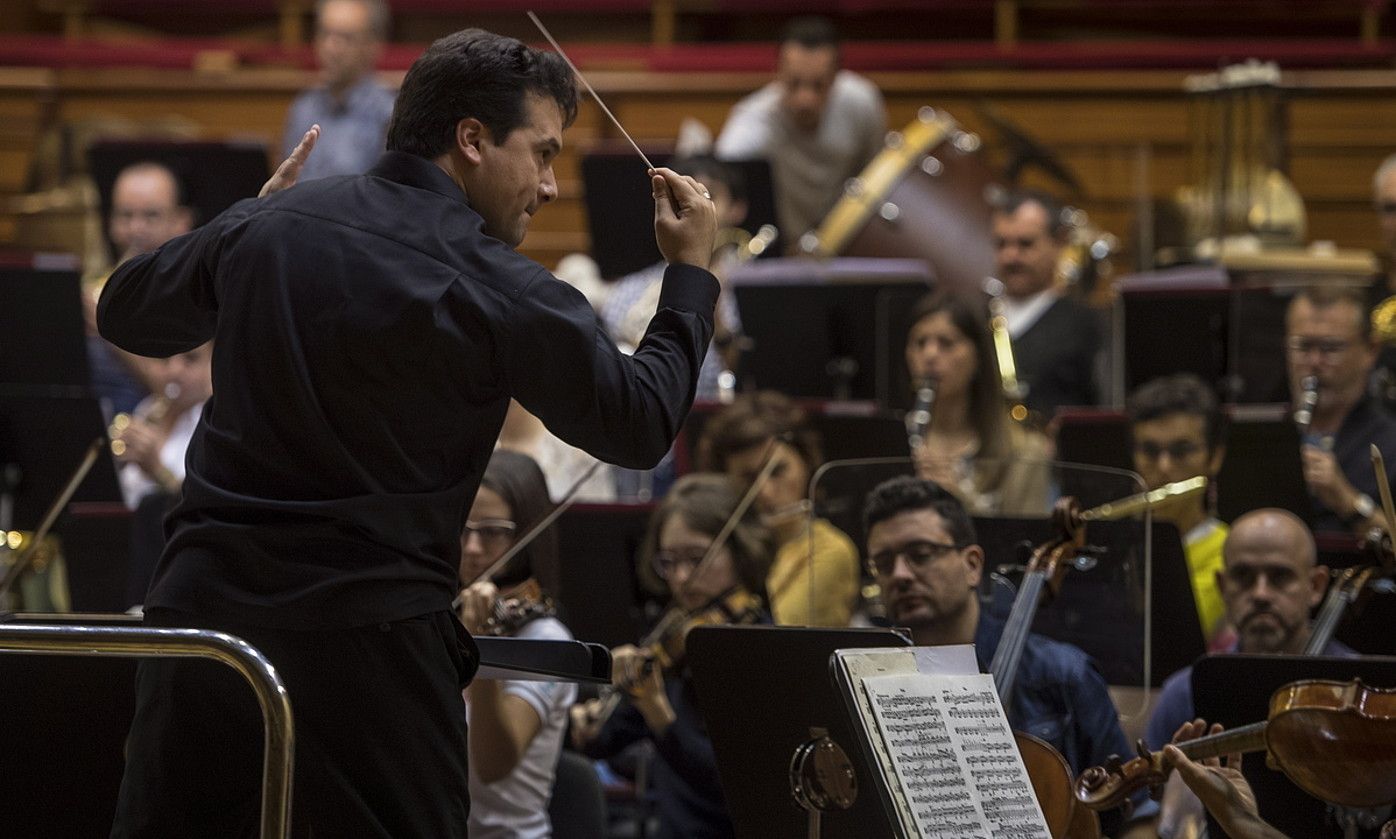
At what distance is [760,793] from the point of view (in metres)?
2.54

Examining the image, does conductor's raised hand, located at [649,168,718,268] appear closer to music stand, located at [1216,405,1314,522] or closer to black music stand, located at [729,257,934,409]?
music stand, located at [1216,405,1314,522]

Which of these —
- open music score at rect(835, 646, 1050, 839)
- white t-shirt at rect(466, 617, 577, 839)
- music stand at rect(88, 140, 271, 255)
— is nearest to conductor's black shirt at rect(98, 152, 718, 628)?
open music score at rect(835, 646, 1050, 839)

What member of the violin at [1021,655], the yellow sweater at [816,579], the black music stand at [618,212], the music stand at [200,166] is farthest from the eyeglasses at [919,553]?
the music stand at [200,166]

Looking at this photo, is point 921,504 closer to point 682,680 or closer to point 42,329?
point 682,680

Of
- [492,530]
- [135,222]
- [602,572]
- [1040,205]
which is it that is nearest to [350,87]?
[135,222]

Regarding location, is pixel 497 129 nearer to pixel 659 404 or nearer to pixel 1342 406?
pixel 659 404

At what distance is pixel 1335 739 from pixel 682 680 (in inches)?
65.6

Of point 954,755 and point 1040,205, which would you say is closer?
point 954,755

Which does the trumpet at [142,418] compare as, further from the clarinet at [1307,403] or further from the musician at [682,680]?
the clarinet at [1307,403]

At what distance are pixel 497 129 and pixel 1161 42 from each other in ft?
20.8

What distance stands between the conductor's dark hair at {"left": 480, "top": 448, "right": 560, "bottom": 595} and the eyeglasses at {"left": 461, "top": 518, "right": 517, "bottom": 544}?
0.6 inches

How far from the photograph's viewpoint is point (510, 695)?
2992 millimetres

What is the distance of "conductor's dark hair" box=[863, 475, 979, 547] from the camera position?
3.11m

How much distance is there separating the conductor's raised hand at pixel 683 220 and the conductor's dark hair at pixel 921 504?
3.51 ft
